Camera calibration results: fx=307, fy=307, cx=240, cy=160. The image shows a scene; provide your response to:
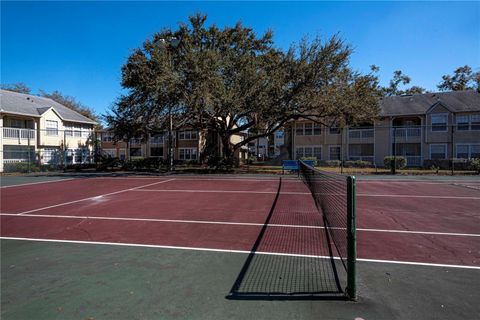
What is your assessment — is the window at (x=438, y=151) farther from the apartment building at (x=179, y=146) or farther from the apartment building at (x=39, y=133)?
the apartment building at (x=39, y=133)

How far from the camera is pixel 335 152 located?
1561 inches

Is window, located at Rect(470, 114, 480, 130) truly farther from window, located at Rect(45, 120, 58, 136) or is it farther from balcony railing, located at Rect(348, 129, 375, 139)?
A: window, located at Rect(45, 120, 58, 136)

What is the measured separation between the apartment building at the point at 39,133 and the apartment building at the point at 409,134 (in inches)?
1102

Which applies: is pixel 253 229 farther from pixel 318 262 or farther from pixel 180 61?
pixel 180 61

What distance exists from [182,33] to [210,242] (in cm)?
2718

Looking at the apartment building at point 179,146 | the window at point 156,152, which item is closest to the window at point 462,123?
the apartment building at point 179,146

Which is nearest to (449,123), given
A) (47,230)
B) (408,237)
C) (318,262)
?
(408,237)

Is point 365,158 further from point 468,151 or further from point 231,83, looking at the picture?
point 231,83

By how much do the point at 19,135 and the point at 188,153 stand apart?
22.4 metres

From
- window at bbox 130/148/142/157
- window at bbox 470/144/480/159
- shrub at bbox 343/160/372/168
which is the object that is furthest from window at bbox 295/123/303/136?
window at bbox 130/148/142/157

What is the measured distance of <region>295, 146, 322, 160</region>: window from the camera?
40.4 meters

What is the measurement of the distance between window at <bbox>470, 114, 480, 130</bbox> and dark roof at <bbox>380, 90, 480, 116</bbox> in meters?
0.86

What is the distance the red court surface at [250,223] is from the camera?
6102 mm

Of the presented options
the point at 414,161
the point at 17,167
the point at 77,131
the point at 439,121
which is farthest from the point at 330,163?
the point at 77,131
